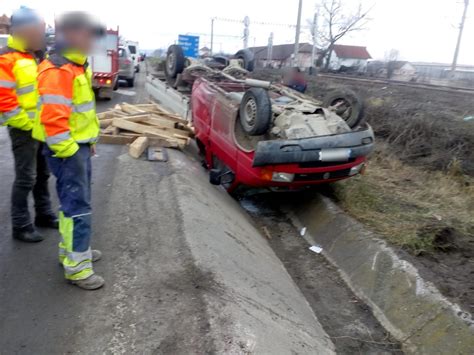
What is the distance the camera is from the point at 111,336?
2695 millimetres

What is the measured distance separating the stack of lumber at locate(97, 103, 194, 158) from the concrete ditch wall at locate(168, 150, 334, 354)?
5.34ft

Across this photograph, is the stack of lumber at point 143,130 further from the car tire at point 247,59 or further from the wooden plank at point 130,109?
the car tire at point 247,59

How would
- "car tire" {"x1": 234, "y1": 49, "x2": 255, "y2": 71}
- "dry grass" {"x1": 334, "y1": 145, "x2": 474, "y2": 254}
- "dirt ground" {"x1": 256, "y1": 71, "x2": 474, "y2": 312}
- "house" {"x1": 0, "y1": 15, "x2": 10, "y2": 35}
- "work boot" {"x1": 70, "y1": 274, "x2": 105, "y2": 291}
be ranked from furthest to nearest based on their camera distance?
"house" {"x1": 0, "y1": 15, "x2": 10, "y2": 35} < "car tire" {"x1": 234, "y1": 49, "x2": 255, "y2": 71} < "dry grass" {"x1": 334, "y1": 145, "x2": 474, "y2": 254} < "dirt ground" {"x1": 256, "y1": 71, "x2": 474, "y2": 312} < "work boot" {"x1": 70, "y1": 274, "x2": 105, "y2": 291}

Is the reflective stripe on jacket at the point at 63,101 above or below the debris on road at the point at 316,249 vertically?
above

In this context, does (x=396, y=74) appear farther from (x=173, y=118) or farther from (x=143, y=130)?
(x=143, y=130)

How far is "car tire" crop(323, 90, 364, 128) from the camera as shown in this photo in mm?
6168

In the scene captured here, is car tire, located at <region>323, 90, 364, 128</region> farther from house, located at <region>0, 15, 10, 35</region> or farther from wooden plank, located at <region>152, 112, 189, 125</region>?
house, located at <region>0, 15, 10, 35</region>

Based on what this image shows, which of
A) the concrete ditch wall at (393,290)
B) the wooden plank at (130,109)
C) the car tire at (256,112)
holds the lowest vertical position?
the concrete ditch wall at (393,290)

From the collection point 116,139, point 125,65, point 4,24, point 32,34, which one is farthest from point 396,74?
point 32,34

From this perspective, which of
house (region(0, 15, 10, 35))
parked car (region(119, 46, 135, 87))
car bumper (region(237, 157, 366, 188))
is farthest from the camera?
house (region(0, 15, 10, 35))

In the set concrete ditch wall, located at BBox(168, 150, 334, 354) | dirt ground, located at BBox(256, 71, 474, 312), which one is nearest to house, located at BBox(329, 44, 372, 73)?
dirt ground, located at BBox(256, 71, 474, 312)

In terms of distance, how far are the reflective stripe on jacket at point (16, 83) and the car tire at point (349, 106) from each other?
423 centimetres

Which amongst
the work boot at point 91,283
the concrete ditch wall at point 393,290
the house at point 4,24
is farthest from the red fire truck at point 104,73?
the house at point 4,24

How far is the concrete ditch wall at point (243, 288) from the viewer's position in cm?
288
